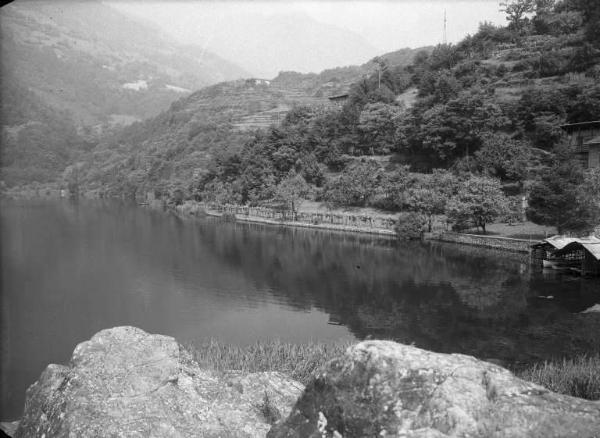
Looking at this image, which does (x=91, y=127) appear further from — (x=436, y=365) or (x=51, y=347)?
(x=436, y=365)

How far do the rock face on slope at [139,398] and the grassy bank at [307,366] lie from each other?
3247 millimetres

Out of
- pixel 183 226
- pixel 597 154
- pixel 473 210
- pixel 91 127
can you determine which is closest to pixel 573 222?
pixel 473 210

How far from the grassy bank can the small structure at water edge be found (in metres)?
10.3

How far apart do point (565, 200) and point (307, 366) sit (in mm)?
20957

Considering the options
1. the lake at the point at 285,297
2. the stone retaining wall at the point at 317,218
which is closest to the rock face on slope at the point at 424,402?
the lake at the point at 285,297

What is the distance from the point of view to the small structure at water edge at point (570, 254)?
2186 cm

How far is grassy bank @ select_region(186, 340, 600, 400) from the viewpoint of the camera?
8.82 metres

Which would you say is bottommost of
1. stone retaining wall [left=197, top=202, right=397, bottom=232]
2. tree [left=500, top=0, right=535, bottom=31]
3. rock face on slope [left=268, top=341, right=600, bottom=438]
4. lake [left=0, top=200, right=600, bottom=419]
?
lake [left=0, top=200, right=600, bottom=419]

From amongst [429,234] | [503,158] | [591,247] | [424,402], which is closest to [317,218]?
[429,234]

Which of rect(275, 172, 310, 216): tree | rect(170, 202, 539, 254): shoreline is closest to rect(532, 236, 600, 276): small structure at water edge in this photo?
rect(170, 202, 539, 254): shoreline

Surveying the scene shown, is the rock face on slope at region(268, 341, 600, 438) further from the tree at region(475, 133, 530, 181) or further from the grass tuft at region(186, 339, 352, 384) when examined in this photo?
the tree at region(475, 133, 530, 181)

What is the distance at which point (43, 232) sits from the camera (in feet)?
133

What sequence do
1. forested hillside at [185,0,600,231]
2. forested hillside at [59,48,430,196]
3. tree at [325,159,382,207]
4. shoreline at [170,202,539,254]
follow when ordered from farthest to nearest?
forested hillside at [59,48,430,196] < tree at [325,159,382,207] < forested hillside at [185,0,600,231] < shoreline at [170,202,539,254]

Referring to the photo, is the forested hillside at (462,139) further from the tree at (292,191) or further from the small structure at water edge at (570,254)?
the small structure at water edge at (570,254)
